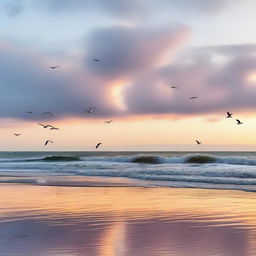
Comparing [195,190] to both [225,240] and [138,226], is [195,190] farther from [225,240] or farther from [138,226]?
[225,240]

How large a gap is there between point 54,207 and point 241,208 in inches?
224

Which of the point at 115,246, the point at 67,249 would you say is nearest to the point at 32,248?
the point at 67,249

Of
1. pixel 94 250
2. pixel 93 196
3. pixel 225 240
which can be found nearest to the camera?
pixel 94 250

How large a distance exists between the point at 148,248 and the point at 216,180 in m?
18.2

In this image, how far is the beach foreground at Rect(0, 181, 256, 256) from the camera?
32.5 feet

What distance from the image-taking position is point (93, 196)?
1975cm

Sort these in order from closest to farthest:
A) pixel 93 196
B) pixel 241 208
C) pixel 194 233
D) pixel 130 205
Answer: pixel 194 233 → pixel 241 208 → pixel 130 205 → pixel 93 196

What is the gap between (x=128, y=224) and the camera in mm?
12688

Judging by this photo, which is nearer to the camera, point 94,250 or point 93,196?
point 94,250

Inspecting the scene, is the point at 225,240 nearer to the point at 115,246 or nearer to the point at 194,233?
the point at 194,233

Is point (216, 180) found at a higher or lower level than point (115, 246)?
higher

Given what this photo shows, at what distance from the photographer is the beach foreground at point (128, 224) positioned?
991cm

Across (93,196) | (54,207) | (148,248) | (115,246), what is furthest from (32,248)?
(93,196)

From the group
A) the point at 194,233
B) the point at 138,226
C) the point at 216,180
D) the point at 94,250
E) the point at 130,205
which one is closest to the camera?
the point at 94,250
